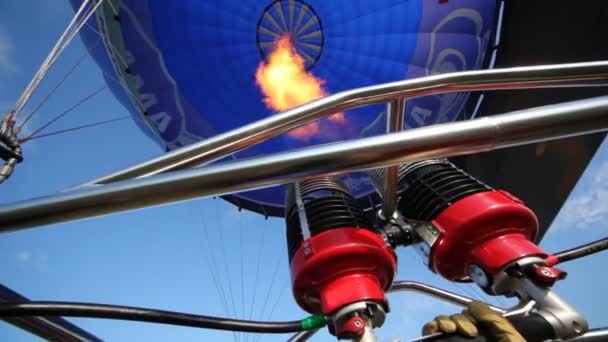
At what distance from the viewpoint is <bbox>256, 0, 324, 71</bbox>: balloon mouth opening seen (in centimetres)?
505

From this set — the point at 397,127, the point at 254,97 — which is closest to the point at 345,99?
the point at 397,127

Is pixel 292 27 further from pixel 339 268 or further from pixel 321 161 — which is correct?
pixel 321 161

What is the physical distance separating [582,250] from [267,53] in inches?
171

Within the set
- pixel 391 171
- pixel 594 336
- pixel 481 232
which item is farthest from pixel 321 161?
pixel 481 232

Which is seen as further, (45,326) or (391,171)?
(391,171)

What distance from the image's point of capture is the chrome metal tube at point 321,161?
747 mm

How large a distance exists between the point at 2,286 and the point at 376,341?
1.15 m

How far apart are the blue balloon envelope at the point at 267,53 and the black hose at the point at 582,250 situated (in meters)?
3.25

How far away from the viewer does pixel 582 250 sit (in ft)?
6.64

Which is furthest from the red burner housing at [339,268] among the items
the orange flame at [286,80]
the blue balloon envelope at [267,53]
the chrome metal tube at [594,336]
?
the orange flame at [286,80]

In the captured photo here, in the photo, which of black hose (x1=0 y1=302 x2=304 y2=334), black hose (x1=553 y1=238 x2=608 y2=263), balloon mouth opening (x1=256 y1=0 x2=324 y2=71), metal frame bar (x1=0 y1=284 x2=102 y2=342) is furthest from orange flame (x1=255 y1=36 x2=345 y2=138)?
metal frame bar (x1=0 y1=284 x2=102 y2=342)

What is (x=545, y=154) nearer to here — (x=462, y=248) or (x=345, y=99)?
(x=462, y=248)

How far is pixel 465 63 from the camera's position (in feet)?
17.5

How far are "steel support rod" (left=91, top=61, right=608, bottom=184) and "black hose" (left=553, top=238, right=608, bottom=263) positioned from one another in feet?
4.37
